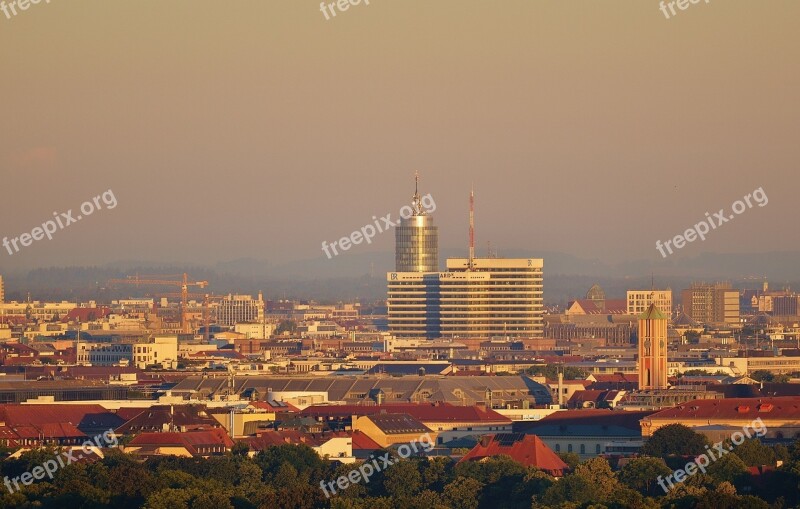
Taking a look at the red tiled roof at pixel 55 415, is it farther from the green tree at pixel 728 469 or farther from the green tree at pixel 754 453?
the green tree at pixel 728 469

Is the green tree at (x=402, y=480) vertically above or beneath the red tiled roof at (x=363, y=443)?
beneath

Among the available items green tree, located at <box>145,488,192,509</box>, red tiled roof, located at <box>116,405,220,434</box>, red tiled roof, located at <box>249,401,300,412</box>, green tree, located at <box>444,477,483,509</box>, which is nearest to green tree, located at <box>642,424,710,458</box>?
green tree, located at <box>444,477,483,509</box>

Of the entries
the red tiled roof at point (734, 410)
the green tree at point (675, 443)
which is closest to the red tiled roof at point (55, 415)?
the red tiled roof at point (734, 410)

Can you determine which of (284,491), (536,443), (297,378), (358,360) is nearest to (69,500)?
(284,491)

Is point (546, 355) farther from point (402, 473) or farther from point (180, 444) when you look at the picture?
point (402, 473)

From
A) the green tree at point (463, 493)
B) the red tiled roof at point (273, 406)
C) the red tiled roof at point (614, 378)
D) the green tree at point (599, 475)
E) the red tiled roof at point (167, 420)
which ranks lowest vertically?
the green tree at point (463, 493)

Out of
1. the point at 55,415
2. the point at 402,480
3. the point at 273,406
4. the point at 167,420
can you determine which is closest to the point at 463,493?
the point at 402,480
